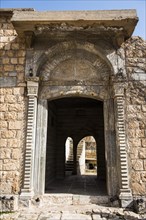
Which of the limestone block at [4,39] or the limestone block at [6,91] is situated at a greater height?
the limestone block at [4,39]

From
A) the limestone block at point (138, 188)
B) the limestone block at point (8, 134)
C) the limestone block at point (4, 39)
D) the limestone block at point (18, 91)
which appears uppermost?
the limestone block at point (4, 39)

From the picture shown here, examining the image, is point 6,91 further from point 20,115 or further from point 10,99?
point 20,115

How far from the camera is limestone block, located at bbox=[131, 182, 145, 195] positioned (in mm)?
4598

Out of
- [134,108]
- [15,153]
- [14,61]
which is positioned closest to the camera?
[15,153]

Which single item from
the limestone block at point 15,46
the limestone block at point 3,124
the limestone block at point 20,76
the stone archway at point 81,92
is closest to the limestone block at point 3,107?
the limestone block at point 3,124

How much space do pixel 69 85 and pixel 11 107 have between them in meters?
1.67

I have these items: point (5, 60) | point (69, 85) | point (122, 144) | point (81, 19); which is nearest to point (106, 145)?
point (122, 144)

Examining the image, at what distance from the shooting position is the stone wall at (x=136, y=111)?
185 inches

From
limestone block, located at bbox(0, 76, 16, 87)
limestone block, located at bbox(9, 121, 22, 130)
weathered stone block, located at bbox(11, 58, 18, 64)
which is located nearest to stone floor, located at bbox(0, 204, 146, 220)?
limestone block, located at bbox(9, 121, 22, 130)

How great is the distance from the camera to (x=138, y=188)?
462 centimetres

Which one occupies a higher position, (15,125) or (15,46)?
(15,46)

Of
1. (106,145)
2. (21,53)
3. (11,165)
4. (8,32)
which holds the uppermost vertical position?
(8,32)

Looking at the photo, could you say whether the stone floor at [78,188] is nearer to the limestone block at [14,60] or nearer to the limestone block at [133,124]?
the limestone block at [133,124]

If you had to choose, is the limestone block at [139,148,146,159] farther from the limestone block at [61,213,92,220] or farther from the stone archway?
the limestone block at [61,213,92,220]
